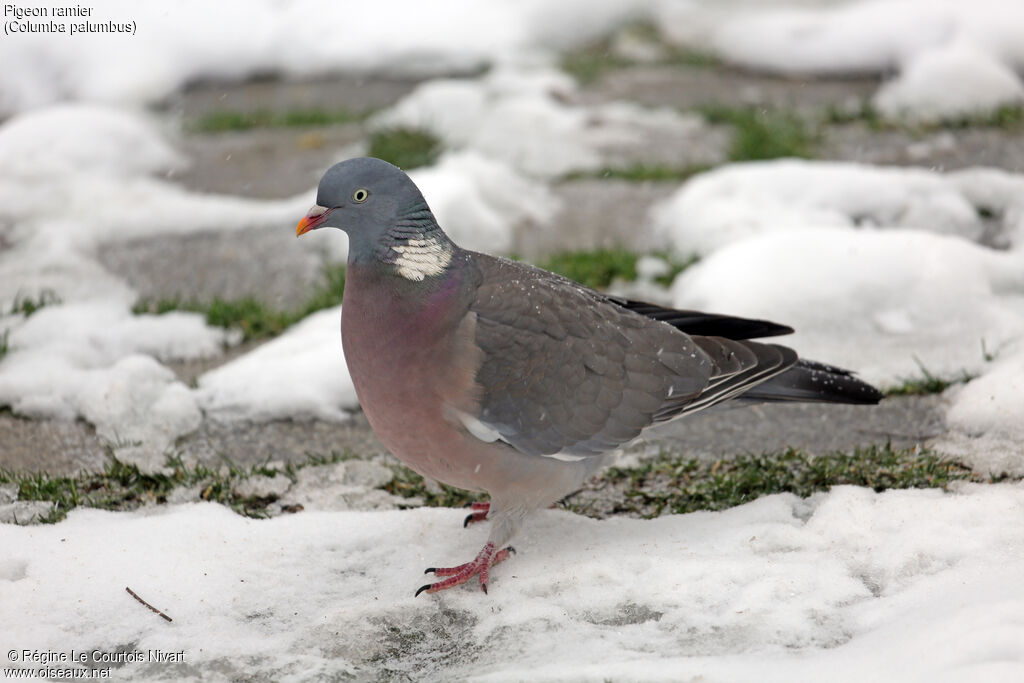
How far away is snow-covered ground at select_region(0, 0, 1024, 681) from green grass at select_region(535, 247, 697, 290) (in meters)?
0.21

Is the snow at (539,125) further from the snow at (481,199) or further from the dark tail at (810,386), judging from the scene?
the dark tail at (810,386)

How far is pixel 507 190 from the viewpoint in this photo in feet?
18.4

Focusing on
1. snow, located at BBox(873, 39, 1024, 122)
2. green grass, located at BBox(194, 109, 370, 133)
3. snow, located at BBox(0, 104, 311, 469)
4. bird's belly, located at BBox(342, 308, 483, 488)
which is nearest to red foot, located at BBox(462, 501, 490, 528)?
bird's belly, located at BBox(342, 308, 483, 488)

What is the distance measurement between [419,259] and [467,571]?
0.83 metres

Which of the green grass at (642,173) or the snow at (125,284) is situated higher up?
the green grass at (642,173)

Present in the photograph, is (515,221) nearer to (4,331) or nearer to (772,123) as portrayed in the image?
(772,123)

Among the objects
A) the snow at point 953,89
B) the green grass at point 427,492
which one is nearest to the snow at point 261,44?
the snow at point 953,89

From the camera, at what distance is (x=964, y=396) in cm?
350

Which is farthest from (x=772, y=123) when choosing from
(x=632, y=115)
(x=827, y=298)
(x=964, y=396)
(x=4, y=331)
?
(x=4, y=331)

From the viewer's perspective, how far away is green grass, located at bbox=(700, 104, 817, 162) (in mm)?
5898

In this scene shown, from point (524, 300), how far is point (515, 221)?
8.55 ft

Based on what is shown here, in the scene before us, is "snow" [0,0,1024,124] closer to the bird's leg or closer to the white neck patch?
the white neck patch

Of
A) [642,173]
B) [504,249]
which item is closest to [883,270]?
[504,249]

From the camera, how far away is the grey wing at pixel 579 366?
2709 mm
